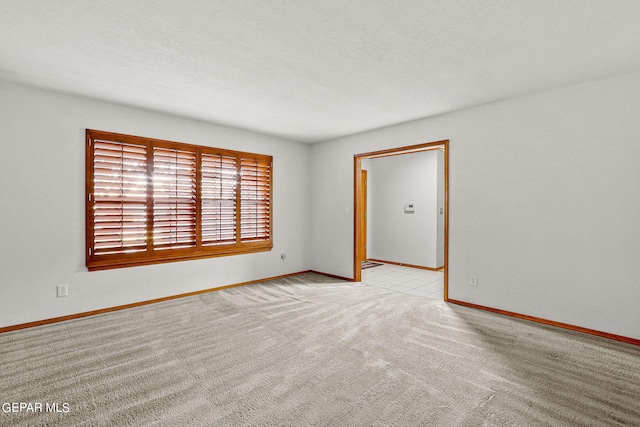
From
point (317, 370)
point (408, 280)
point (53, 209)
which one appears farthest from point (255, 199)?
point (317, 370)

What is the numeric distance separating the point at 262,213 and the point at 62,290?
110 inches

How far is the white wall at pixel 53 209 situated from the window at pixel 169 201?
0.13 m

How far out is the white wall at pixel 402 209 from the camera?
6.51 m

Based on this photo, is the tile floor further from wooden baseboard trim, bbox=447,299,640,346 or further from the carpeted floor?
wooden baseboard trim, bbox=447,299,640,346

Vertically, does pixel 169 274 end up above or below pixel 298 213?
below

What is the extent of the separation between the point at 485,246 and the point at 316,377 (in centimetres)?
268

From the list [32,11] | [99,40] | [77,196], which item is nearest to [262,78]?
[99,40]

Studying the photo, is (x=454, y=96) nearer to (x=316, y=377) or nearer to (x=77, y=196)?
(x=316, y=377)

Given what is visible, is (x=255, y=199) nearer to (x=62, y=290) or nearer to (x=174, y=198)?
(x=174, y=198)

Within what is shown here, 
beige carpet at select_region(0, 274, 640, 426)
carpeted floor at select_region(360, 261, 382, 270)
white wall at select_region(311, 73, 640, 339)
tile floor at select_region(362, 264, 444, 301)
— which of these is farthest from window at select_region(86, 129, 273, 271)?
white wall at select_region(311, 73, 640, 339)

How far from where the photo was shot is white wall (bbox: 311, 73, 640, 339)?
2.96 m

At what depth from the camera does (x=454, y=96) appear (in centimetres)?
353

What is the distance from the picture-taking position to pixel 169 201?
4227mm

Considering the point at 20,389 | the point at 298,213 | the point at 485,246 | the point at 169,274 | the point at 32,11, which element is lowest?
the point at 20,389
